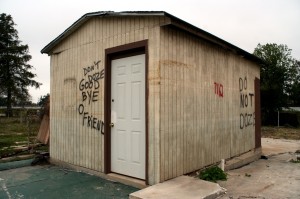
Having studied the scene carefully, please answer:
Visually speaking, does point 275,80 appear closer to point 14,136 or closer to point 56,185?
point 14,136

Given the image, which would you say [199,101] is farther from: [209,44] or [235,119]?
[235,119]

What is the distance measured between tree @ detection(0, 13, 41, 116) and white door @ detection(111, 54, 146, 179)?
3348 cm

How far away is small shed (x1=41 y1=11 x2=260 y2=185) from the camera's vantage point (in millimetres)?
5250

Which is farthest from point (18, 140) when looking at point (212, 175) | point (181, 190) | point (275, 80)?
point (275, 80)

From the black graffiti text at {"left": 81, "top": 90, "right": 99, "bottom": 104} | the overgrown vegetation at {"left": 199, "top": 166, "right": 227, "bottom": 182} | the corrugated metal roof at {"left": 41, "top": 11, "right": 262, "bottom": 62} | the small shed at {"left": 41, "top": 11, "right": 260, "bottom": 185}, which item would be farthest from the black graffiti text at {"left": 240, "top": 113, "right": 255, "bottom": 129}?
the black graffiti text at {"left": 81, "top": 90, "right": 99, "bottom": 104}

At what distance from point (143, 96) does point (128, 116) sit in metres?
0.60

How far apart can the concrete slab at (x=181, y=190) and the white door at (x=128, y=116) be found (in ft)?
2.42

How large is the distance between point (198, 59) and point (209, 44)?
69cm

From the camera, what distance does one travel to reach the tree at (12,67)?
35625 millimetres

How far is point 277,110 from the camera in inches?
1083

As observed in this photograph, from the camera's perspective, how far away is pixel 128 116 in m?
5.87

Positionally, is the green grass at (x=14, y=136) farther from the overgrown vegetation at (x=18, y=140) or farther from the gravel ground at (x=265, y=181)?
the gravel ground at (x=265, y=181)

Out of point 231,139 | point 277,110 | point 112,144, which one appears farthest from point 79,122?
point 277,110

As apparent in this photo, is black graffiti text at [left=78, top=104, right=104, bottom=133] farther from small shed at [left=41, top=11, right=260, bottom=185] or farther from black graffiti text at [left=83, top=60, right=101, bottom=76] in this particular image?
black graffiti text at [left=83, top=60, right=101, bottom=76]
